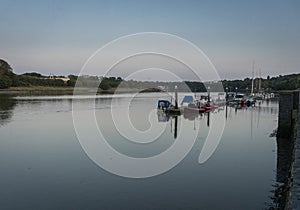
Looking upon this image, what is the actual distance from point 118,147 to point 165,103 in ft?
73.4

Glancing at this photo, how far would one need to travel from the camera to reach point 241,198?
8352 millimetres

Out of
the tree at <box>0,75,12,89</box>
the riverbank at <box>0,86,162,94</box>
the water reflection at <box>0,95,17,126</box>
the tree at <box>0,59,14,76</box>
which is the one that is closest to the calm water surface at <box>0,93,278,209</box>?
the water reflection at <box>0,95,17,126</box>

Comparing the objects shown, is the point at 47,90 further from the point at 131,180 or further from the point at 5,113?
the point at 131,180

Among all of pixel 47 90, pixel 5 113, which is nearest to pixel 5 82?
pixel 47 90

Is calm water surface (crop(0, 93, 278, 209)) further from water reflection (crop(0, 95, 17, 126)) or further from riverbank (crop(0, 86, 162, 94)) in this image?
riverbank (crop(0, 86, 162, 94))

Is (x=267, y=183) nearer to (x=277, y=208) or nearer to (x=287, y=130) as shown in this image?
(x=277, y=208)

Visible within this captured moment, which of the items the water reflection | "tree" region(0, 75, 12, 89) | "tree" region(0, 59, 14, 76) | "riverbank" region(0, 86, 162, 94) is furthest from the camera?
"tree" region(0, 59, 14, 76)

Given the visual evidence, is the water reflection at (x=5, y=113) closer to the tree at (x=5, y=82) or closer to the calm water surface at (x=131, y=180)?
the calm water surface at (x=131, y=180)

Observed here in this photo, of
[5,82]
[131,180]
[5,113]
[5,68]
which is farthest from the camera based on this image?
[5,68]

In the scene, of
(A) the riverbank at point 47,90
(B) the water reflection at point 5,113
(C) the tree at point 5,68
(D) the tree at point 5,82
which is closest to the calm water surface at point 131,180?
(B) the water reflection at point 5,113

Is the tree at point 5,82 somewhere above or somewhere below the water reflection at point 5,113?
above

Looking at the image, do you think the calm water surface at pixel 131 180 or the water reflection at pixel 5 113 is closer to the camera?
the calm water surface at pixel 131 180

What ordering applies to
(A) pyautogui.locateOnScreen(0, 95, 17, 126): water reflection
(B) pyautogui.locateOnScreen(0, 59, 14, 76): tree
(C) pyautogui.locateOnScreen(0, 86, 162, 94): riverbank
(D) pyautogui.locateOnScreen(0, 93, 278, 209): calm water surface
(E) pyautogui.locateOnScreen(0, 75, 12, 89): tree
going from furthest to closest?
(B) pyautogui.locateOnScreen(0, 59, 14, 76): tree → (C) pyautogui.locateOnScreen(0, 86, 162, 94): riverbank → (E) pyautogui.locateOnScreen(0, 75, 12, 89): tree → (A) pyautogui.locateOnScreen(0, 95, 17, 126): water reflection → (D) pyautogui.locateOnScreen(0, 93, 278, 209): calm water surface

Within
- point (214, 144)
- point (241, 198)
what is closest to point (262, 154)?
point (214, 144)
